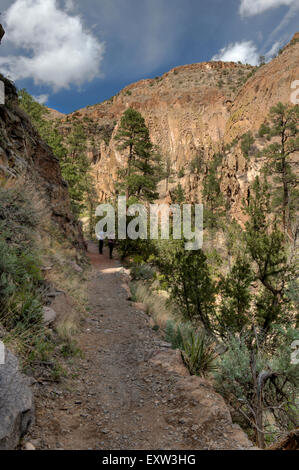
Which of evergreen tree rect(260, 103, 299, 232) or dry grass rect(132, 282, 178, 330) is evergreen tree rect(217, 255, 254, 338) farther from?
evergreen tree rect(260, 103, 299, 232)

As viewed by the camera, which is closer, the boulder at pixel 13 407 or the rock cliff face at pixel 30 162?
the boulder at pixel 13 407

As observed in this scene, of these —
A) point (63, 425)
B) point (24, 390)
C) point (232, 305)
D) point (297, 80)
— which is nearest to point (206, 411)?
point (63, 425)

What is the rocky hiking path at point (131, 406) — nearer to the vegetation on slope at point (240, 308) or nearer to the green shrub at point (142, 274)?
the vegetation on slope at point (240, 308)

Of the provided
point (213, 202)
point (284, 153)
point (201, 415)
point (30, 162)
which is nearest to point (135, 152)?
point (284, 153)

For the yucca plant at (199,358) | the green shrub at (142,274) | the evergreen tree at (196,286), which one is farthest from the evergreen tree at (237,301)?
the green shrub at (142,274)

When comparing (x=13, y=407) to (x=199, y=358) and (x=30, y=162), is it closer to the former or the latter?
(x=199, y=358)

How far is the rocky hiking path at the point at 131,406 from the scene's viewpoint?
2480 mm

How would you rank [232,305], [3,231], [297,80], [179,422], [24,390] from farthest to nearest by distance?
[297,80], [232,305], [3,231], [179,422], [24,390]

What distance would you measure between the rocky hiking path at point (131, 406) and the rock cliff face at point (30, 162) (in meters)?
5.02

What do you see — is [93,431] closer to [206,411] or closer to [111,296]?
[206,411]

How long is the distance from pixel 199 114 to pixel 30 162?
1897 inches

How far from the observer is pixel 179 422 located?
283cm

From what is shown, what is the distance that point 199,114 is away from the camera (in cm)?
5050

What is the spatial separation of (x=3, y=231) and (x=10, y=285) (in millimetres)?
1405
